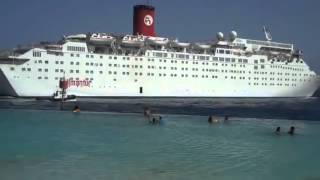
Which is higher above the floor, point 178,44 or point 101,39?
point 101,39

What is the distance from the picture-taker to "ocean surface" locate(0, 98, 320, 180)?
16.0 metres

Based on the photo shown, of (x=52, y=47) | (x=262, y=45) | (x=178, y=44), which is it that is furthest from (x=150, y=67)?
(x=262, y=45)

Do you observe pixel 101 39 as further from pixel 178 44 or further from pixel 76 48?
pixel 178 44

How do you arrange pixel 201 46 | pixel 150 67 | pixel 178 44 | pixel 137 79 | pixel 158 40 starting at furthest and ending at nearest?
pixel 201 46 < pixel 178 44 < pixel 158 40 < pixel 150 67 < pixel 137 79

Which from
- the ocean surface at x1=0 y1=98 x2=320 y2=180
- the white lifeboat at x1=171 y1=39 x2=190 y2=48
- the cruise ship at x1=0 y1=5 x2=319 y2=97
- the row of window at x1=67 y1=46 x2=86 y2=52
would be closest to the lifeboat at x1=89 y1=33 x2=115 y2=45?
the cruise ship at x1=0 y1=5 x2=319 y2=97

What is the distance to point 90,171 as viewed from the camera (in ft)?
51.8

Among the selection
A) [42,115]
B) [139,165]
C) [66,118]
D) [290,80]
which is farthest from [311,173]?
[290,80]

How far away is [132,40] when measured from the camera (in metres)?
59.9

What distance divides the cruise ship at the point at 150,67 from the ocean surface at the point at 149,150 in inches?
831

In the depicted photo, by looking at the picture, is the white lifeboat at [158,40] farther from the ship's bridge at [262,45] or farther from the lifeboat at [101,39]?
the ship's bridge at [262,45]

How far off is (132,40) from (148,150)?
40.9m

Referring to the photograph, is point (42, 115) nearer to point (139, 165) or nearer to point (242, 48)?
point (139, 165)

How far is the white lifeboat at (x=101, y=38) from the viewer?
57.0 m

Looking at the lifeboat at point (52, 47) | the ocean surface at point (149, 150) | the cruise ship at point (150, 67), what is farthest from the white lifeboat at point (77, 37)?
the ocean surface at point (149, 150)
